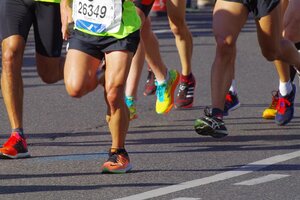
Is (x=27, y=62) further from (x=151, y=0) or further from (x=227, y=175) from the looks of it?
(x=227, y=175)

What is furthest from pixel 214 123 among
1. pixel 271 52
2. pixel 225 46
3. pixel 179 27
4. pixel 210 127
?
pixel 179 27

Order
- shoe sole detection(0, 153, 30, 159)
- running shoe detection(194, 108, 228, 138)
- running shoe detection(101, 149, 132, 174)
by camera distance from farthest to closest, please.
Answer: running shoe detection(194, 108, 228, 138) → shoe sole detection(0, 153, 30, 159) → running shoe detection(101, 149, 132, 174)

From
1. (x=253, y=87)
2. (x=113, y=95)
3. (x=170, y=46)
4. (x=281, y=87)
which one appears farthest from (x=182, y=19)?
(x=170, y=46)

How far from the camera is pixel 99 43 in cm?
933

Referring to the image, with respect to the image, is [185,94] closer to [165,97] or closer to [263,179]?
[165,97]

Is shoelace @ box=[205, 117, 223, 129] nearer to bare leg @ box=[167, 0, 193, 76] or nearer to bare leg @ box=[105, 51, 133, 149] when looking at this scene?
bare leg @ box=[105, 51, 133, 149]

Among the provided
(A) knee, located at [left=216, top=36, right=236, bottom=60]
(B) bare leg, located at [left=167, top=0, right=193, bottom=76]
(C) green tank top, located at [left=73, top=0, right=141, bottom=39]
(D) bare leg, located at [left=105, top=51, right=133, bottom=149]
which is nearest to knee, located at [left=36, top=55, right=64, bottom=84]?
(C) green tank top, located at [left=73, top=0, right=141, bottom=39]

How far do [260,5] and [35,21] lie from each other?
1762 millimetres

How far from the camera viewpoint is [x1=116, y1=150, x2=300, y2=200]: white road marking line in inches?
330

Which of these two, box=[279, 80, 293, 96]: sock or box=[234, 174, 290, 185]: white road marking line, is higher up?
box=[234, 174, 290, 185]: white road marking line

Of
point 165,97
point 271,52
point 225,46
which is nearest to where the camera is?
→ point 225,46

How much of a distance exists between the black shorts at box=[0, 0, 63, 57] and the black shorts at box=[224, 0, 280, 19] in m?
1.49

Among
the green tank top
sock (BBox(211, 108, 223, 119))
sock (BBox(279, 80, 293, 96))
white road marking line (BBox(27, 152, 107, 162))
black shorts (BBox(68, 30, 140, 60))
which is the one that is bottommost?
white road marking line (BBox(27, 152, 107, 162))

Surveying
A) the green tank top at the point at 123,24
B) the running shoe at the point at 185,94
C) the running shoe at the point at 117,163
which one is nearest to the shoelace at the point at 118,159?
the running shoe at the point at 117,163
